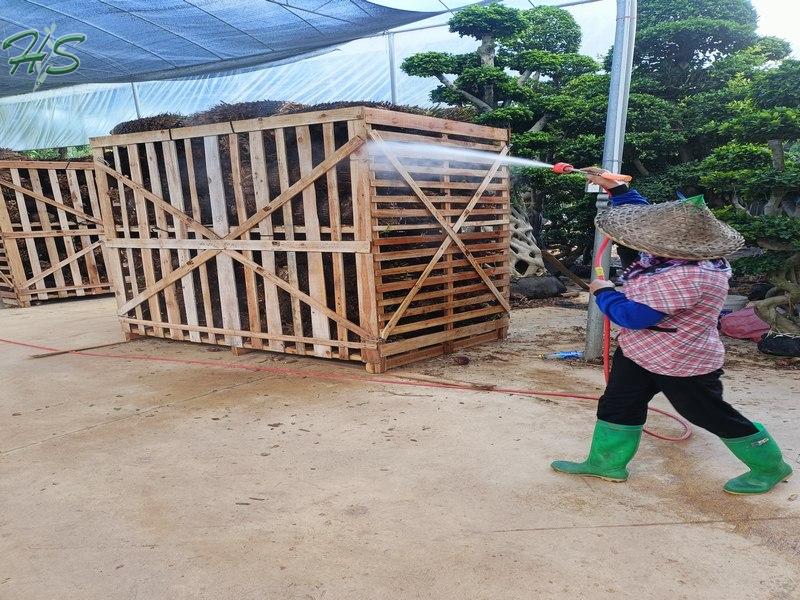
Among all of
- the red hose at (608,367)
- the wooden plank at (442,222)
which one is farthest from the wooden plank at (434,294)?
the red hose at (608,367)

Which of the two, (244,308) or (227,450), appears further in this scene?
(244,308)

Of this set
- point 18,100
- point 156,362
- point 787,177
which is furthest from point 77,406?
point 18,100

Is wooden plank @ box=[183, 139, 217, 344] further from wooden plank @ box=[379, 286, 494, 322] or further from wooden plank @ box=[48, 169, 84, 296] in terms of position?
wooden plank @ box=[48, 169, 84, 296]

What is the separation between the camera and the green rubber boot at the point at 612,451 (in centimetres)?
300

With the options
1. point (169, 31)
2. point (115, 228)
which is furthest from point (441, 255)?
point (169, 31)

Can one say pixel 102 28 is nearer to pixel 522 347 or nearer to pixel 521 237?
pixel 521 237

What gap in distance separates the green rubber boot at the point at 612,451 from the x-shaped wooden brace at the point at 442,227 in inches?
93.0

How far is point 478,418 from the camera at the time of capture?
4.11 meters

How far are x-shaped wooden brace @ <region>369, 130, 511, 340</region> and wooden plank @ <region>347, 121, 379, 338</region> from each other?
0.43 ft

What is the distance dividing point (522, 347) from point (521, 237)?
4760mm

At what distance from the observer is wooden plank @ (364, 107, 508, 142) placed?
15.8 ft

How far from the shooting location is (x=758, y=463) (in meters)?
2.83

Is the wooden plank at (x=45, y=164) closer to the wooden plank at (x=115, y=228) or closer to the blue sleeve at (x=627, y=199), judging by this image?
the wooden plank at (x=115, y=228)
